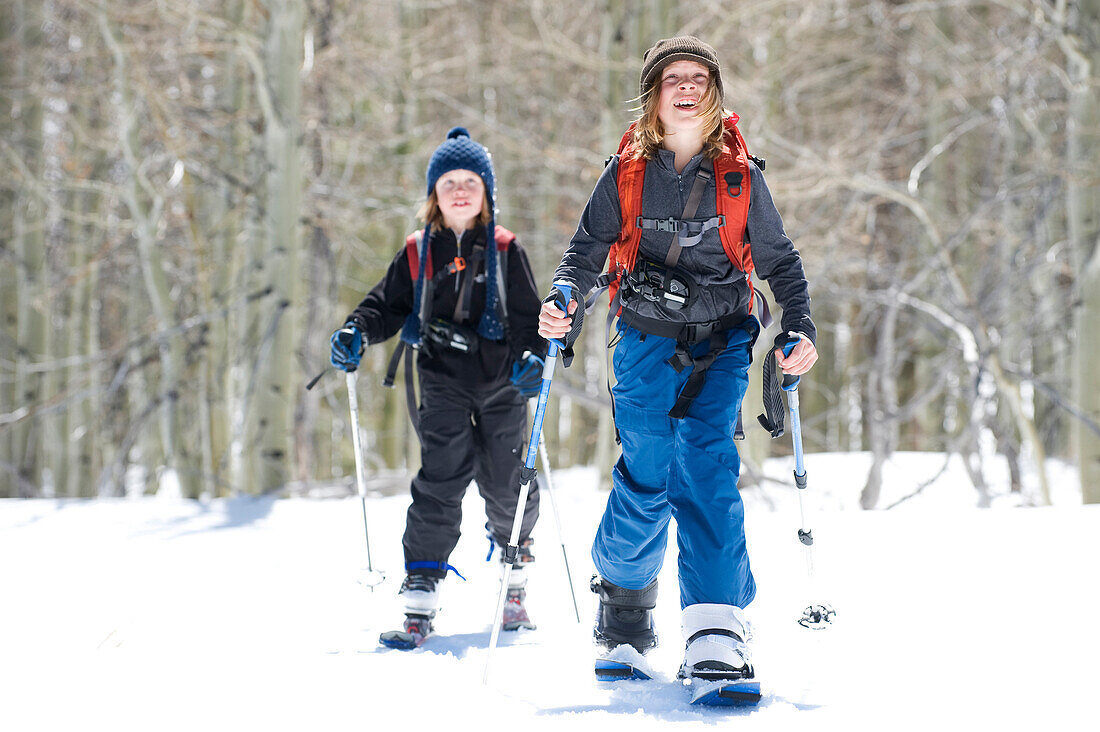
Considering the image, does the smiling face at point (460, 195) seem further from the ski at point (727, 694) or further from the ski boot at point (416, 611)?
the ski at point (727, 694)

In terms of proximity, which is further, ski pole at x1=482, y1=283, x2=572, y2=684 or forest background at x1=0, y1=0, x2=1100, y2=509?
forest background at x1=0, y1=0, x2=1100, y2=509

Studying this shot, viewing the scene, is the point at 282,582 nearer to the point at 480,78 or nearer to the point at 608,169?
the point at 608,169

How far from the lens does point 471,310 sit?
3.37 meters

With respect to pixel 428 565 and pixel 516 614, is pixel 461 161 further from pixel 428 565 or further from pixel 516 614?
pixel 516 614

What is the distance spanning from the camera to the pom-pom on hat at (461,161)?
3.36 meters

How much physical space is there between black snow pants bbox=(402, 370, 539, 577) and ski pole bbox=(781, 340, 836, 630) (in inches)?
42.8

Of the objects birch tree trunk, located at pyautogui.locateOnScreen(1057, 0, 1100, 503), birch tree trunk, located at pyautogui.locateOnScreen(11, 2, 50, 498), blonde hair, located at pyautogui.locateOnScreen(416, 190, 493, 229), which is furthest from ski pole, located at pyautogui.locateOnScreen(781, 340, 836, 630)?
birch tree trunk, located at pyautogui.locateOnScreen(11, 2, 50, 498)

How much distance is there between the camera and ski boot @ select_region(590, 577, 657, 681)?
2486 millimetres

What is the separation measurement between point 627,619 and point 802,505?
0.63 m

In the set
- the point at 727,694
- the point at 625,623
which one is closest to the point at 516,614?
the point at 625,623

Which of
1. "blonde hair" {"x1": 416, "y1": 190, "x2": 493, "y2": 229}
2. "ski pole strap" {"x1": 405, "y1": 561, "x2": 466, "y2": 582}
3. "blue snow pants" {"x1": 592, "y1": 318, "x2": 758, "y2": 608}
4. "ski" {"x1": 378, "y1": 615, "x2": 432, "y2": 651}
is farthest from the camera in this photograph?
"blonde hair" {"x1": 416, "y1": 190, "x2": 493, "y2": 229}

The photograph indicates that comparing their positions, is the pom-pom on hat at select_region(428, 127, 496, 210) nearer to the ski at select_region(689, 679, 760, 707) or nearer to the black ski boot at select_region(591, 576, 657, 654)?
the black ski boot at select_region(591, 576, 657, 654)

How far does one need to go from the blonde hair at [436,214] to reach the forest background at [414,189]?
3.59ft

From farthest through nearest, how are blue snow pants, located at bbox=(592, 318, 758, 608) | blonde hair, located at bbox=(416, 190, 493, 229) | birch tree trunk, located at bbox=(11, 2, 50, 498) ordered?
birch tree trunk, located at bbox=(11, 2, 50, 498)
blonde hair, located at bbox=(416, 190, 493, 229)
blue snow pants, located at bbox=(592, 318, 758, 608)
